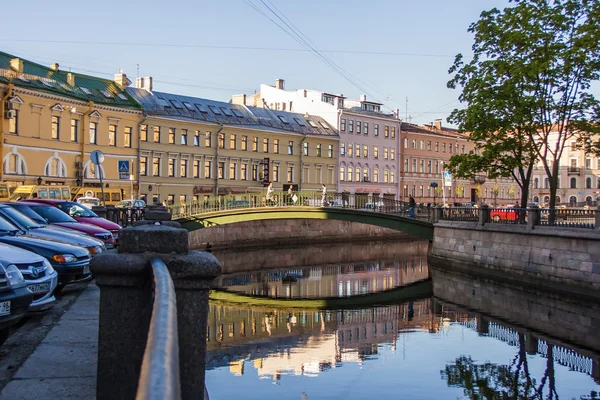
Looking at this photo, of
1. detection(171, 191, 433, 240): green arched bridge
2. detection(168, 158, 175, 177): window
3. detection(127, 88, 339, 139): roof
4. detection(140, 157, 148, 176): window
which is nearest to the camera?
detection(171, 191, 433, 240): green arched bridge

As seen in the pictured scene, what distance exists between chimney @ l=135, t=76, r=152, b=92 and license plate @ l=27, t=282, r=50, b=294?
42.3m

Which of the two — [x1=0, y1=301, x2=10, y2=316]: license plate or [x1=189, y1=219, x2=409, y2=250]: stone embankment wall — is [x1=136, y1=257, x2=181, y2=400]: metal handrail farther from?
[x1=189, y1=219, x2=409, y2=250]: stone embankment wall

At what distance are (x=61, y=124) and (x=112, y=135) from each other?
4.43 meters

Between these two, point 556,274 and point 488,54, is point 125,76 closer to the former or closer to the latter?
point 488,54

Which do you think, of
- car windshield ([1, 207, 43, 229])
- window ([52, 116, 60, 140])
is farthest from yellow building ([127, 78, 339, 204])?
car windshield ([1, 207, 43, 229])

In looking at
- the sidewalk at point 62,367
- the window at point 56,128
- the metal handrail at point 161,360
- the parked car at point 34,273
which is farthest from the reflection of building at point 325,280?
the metal handrail at point 161,360

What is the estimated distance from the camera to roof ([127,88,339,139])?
153 ft

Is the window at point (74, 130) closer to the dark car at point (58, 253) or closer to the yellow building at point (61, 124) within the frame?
the yellow building at point (61, 124)

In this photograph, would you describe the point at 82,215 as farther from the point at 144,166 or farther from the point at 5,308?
the point at 144,166

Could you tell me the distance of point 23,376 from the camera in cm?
529

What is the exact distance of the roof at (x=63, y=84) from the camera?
117 ft

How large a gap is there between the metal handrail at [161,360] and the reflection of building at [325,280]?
799 inches

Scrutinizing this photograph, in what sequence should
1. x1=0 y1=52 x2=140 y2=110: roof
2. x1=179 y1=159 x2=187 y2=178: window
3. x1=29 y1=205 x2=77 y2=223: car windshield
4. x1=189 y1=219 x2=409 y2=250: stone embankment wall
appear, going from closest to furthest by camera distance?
x1=29 y1=205 x2=77 y2=223: car windshield
x1=0 y1=52 x2=140 y2=110: roof
x1=189 y1=219 x2=409 y2=250: stone embankment wall
x1=179 y1=159 x2=187 y2=178: window

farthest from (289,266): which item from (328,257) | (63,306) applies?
(63,306)
